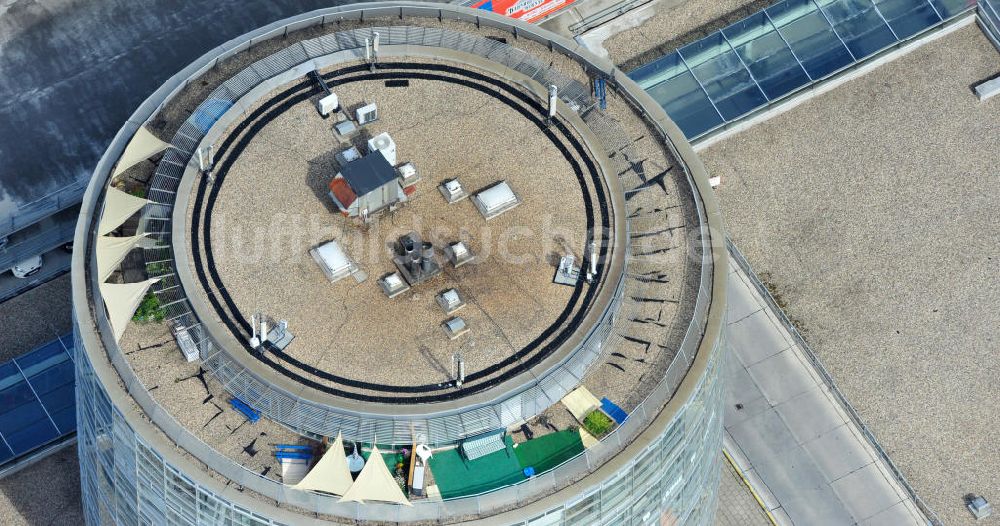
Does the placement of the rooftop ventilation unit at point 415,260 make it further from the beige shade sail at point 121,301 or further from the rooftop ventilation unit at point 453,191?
the beige shade sail at point 121,301

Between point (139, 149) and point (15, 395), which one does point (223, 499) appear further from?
point (15, 395)

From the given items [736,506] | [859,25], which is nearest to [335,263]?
[736,506]

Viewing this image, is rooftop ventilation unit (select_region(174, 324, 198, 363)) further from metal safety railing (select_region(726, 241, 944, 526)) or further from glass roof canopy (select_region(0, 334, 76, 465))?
metal safety railing (select_region(726, 241, 944, 526))

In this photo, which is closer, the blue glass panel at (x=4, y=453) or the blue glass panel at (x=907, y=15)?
the blue glass panel at (x=4, y=453)

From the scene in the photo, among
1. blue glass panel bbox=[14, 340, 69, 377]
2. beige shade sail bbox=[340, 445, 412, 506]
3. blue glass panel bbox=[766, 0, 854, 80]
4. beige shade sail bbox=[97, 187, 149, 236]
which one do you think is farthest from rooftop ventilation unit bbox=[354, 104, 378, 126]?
blue glass panel bbox=[766, 0, 854, 80]

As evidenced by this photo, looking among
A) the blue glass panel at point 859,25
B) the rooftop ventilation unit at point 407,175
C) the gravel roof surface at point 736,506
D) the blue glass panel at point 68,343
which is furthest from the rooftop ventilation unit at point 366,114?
the blue glass panel at point 859,25

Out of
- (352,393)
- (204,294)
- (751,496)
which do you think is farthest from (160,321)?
(751,496)
